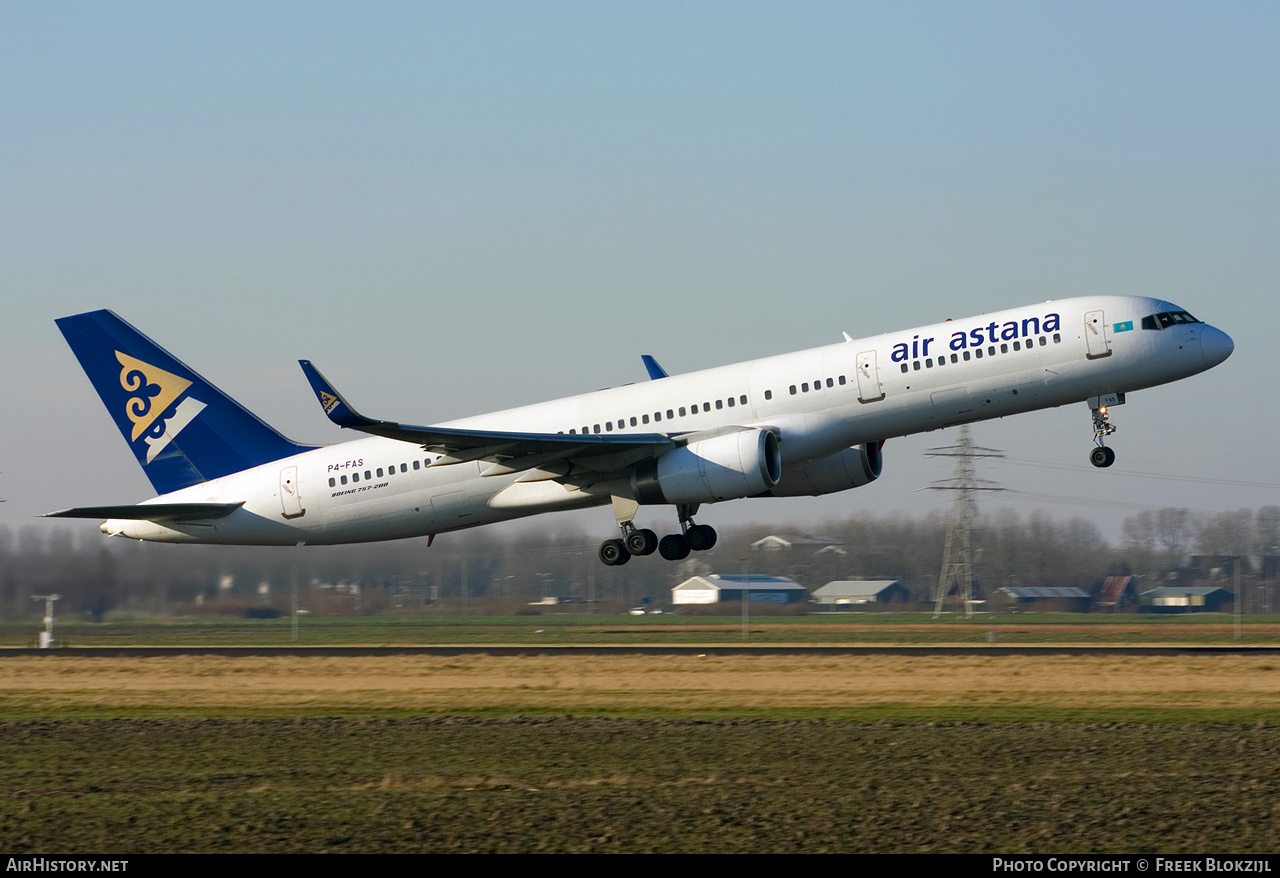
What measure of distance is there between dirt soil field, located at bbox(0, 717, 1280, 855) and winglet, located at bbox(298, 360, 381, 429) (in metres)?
7.28

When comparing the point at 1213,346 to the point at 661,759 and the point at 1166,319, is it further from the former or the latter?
the point at 661,759

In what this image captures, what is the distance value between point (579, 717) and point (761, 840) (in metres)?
11.7

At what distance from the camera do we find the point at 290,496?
38531mm

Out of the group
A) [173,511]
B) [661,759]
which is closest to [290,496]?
[173,511]

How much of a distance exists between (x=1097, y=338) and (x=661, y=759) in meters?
16.0

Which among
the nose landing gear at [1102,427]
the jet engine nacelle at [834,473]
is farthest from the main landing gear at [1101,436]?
the jet engine nacelle at [834,473]

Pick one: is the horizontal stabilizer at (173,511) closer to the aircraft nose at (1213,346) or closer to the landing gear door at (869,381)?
the landing gear door at (869,381)

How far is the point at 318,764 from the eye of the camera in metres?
21.4

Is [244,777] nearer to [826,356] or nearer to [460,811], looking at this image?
[460,811]

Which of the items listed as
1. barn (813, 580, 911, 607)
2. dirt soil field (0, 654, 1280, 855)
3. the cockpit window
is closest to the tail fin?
dirt soil field (0, 654, 1280, 855)

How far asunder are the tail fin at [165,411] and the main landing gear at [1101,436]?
2135 cm

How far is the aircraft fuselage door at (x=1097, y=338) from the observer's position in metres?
31.7

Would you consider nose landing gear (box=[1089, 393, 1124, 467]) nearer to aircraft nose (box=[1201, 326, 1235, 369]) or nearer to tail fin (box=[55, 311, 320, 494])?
aircraft nose (box=[1201, 326, 1235, 369])

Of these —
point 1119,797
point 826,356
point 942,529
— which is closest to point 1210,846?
Answer: point 1119,797
